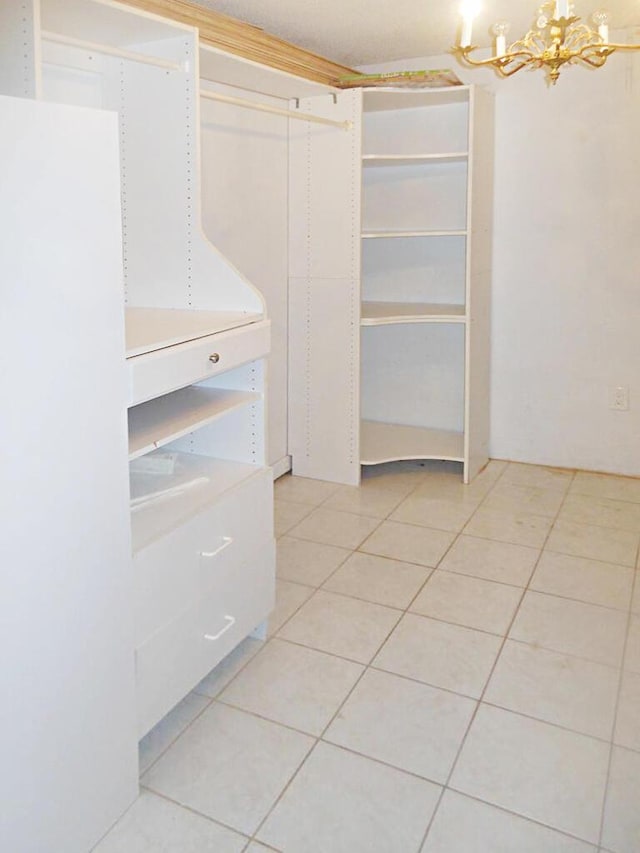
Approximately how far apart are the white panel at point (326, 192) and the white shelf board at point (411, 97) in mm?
144

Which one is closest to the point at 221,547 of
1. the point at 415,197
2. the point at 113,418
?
the point at 113,418

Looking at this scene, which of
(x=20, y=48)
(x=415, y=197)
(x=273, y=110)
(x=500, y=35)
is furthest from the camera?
(x=415, y=197)

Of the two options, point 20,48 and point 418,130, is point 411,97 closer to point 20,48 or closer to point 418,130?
point 418,130

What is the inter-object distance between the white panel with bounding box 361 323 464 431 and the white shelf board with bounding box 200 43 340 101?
1.30m

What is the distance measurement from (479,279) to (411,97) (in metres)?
0.89

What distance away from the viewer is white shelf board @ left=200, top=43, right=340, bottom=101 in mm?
2682

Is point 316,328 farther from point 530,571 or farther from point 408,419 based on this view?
point 530,571

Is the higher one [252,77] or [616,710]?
[252,77]

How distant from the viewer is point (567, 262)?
3.87m

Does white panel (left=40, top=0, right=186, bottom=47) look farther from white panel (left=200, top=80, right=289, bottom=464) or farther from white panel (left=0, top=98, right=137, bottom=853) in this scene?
white panel (left=200, top=80, right=289, bottom=464)

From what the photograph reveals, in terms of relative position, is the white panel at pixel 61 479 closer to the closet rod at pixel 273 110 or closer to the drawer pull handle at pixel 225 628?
the drawer pull handle at pixel 225 628

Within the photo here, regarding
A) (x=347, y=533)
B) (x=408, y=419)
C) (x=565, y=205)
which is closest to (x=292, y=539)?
(x=347, y=533)

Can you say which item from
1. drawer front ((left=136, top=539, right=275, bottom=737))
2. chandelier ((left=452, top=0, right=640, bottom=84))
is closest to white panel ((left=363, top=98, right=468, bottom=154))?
chandelier ((left=452, top=0, right=640, bottom=84))

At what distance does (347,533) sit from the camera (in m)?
3.23
